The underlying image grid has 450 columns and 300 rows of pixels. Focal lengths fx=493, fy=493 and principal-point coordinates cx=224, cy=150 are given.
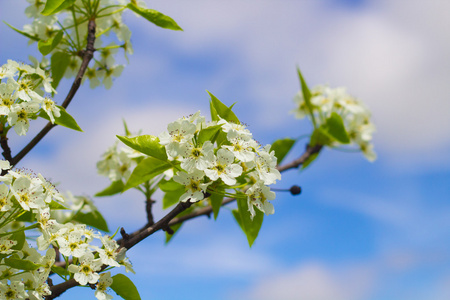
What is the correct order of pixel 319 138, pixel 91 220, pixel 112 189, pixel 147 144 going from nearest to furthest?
pixel 147 144, pixel 91 220, pixel 112 189, pixel 319 138

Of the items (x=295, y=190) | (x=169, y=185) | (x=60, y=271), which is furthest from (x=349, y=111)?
(x=60, y=271)

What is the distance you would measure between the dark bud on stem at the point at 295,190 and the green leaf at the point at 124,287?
1241 mm

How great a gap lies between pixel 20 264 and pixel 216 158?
101cm

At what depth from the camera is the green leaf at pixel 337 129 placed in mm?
4207

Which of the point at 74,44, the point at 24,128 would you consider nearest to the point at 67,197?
the point at 74,44

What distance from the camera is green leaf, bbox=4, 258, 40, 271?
7.25 feet

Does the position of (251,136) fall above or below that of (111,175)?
above

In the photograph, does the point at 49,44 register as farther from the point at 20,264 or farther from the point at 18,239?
the point at 20,264

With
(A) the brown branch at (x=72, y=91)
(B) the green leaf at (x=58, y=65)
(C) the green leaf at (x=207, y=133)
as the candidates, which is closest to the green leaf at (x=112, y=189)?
(B) the green leaf at (x=58, y=65)

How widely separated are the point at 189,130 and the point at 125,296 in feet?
3.00

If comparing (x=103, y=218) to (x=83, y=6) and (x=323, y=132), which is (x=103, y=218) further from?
(x=323, y=132)

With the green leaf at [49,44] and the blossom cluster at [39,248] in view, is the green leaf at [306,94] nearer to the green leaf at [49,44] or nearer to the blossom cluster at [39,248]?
the green leaf at [49,44]

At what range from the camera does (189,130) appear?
2240mm

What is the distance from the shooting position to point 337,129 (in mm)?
4238
